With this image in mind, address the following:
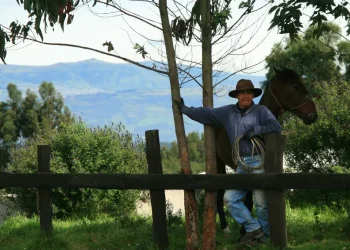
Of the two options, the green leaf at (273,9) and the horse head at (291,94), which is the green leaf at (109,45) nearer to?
the green leaf at (273,9)

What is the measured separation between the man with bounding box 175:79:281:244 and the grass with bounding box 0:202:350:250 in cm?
39

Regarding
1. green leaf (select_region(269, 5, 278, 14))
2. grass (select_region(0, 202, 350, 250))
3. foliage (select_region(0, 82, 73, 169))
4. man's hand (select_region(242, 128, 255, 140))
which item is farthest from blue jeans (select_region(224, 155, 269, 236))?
foliage (select_region(0, 82, 73, 169))

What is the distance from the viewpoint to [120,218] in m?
10.4

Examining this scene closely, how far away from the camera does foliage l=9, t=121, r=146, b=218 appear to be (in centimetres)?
1396

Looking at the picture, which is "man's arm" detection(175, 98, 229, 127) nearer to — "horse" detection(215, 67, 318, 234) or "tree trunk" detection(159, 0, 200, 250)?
"tree trunk" detection(159, 0, 200, 250)

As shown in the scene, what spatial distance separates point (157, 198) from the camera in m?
8.57

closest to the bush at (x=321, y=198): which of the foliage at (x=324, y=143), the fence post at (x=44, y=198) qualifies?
the foliage at (x=324, y=143)

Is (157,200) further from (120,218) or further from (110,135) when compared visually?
(110,135)

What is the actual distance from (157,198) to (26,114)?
35366mm

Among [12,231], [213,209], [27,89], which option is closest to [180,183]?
[213,209]

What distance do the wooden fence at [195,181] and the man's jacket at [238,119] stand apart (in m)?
0.24

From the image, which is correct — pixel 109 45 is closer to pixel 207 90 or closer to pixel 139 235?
pixel 207 90

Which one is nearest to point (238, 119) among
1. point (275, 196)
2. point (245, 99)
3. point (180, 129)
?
point (245, 99)

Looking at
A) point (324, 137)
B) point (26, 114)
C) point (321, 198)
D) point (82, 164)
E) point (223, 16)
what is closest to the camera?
point (223, 16)
